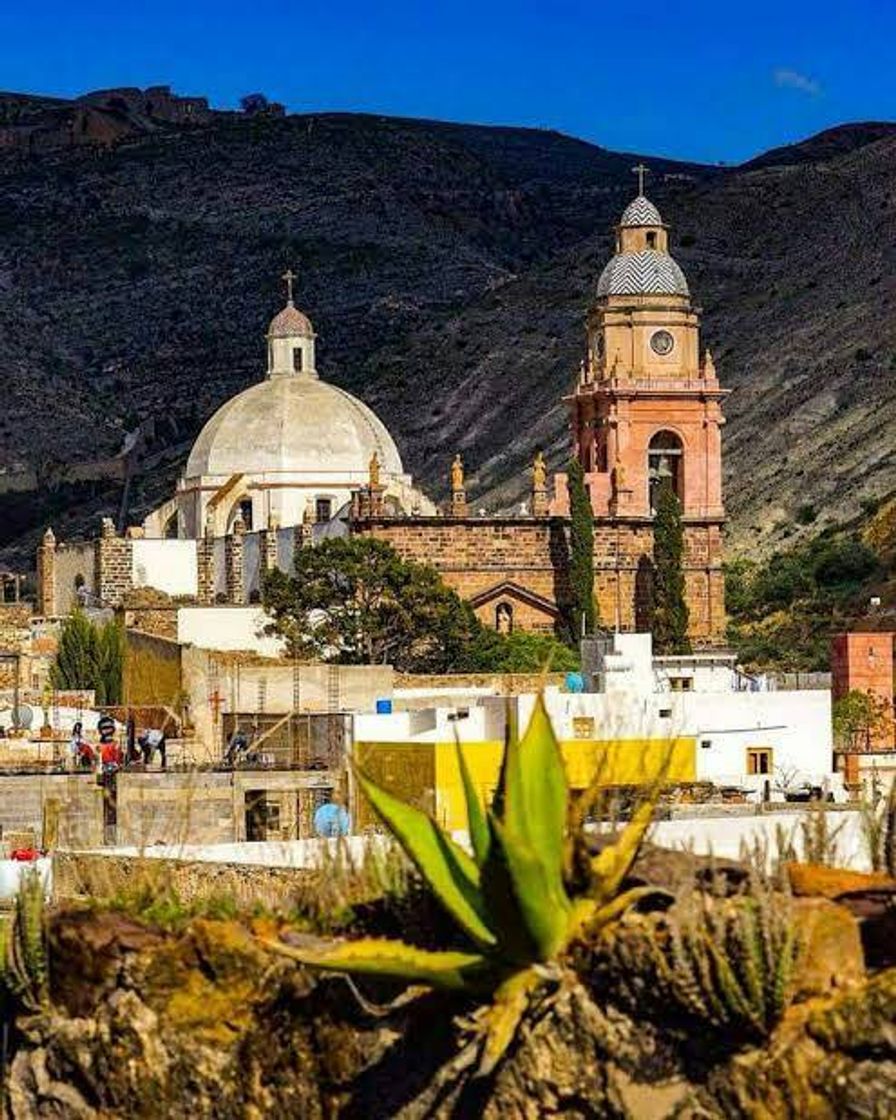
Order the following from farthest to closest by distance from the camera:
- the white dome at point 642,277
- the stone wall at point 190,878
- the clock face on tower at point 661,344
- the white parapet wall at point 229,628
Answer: the clock face on tower at point 661,344, the white dome at point 642,277, the white parapet wall at point 229,628, the stone wall at point 190,878

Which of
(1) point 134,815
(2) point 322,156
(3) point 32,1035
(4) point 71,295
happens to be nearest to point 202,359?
(4) point 71,295

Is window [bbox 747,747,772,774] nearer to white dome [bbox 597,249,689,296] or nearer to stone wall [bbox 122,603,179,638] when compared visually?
stone wall [bbox 122,603,179,638]

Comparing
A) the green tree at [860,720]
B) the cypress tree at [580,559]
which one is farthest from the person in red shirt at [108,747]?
the cypress tree at [580,559]

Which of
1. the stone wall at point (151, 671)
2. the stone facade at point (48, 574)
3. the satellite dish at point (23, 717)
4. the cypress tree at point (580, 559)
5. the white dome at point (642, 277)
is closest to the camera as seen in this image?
the satellite dish at point (23, 717)

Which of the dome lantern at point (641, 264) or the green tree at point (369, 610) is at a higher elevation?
the dome lantern at point (641, 264)

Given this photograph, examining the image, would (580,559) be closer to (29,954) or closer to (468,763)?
(468,763)

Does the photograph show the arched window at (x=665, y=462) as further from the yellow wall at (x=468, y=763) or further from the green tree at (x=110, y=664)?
the yellow wall at (x=468, y=763)

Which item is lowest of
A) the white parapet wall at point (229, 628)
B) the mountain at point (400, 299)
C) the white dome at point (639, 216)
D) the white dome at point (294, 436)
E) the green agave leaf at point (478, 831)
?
the green agave leaf at point (478, 831)

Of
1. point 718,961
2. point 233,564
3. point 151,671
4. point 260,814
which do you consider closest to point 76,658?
point 151,671

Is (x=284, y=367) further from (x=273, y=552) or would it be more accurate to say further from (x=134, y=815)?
(x=134, y=815)

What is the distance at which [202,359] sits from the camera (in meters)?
156

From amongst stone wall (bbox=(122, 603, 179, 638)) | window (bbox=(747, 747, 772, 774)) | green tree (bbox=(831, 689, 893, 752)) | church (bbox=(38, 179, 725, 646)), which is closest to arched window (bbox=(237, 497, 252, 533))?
church (bbox=(38, 179, 725, 646))

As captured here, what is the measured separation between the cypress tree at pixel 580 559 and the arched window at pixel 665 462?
2.94 m

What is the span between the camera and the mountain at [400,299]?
102 meters
